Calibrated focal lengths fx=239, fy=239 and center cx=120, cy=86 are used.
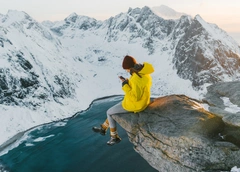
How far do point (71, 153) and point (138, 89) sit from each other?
25.4m

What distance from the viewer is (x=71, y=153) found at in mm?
33812

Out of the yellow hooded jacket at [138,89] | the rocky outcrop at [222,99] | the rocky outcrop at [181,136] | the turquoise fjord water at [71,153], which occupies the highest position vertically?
the yellow hooded jacket at [138,89]

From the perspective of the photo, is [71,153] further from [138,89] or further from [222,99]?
[222,99]

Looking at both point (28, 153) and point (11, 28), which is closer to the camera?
point (28, 153)

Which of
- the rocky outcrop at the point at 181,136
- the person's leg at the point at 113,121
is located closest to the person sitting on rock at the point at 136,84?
the person's leg at the point at 113,121

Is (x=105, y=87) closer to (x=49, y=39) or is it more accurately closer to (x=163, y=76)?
(x=163, y=76)

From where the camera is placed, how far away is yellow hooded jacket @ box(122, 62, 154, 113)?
37.7ft

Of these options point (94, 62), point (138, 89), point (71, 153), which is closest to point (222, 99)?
point (138, 89)

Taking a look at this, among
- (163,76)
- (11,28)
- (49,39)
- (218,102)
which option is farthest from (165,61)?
(218,102)

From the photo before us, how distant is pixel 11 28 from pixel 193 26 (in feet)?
216

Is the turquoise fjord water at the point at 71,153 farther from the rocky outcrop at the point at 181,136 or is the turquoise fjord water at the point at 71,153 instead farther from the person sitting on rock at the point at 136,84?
the person sitting on rock at the point at 136,84

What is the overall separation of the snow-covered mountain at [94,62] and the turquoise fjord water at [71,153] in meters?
6.68

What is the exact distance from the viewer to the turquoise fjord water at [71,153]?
89.8 feet

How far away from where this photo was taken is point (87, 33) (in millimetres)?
160125
